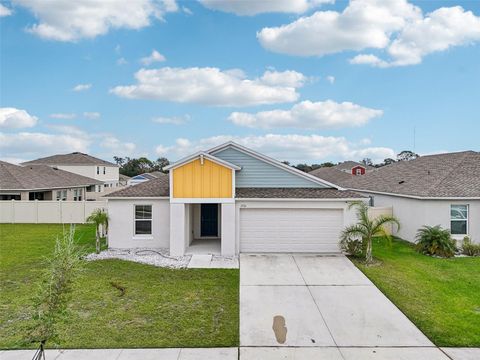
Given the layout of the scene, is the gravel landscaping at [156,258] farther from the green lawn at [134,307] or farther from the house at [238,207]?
the green lawn at [134,307]

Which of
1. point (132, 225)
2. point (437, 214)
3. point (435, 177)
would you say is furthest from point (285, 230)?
point (435, 177)

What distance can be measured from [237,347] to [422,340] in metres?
3.88

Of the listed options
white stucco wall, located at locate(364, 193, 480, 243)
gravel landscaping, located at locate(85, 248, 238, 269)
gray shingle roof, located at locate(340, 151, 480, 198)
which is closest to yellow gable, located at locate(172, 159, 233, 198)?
gravel landscaping, located at locate(85, 248, 238, 269)

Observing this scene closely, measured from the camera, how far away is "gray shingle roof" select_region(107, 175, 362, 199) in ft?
50.1

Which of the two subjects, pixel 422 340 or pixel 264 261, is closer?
pixel 422 340

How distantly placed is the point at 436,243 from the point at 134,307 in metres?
12.5

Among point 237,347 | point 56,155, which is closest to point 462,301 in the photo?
point 237,347

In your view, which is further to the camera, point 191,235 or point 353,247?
point 191,235

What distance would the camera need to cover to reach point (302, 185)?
54.5 feet

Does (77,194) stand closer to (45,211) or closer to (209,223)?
(45,211)

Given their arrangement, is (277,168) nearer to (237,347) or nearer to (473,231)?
(473,231)

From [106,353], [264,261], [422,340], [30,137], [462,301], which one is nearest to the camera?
[106,353]

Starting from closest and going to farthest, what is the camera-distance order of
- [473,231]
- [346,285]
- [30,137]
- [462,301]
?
[462,301] → [346,285] → [473,231] → [30,137]

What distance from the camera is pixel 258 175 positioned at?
16609mm
